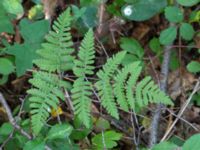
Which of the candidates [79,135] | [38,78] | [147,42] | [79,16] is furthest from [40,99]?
[147,42]

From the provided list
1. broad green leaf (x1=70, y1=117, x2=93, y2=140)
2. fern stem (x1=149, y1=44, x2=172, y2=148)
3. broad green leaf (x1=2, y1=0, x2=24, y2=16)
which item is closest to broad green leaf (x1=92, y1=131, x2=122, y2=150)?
broad green leaf (x1=70, y1=117, x2=93, y2=140)

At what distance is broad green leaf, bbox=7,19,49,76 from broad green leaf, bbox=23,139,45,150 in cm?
36

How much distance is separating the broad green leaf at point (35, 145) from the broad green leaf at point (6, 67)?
1.35ft

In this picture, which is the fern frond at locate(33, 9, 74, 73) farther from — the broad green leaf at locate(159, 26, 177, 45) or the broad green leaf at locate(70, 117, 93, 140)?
the broad green leaf at locate(159, 26, 177, 45)

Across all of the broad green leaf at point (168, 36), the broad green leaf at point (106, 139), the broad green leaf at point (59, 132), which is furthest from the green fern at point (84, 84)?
the broad green leaf at point (168, 36)

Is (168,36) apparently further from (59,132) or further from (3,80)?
(3,80)

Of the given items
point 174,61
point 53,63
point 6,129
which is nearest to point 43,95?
point 53,63

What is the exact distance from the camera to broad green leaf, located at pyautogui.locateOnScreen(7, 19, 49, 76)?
1.79 metres

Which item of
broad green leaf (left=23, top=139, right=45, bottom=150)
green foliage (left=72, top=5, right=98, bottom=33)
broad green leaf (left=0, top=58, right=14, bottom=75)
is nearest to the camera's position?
broad green leaf (left=23, top=139, right=45, bottom=150)

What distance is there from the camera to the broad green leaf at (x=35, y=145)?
5.04 feet

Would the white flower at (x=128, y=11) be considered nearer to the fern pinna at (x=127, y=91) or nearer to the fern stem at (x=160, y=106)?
the fern stem at (x=160, y=106)

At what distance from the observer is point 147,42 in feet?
7.75

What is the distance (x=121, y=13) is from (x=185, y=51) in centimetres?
46

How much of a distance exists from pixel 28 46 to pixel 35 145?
19.6 inches
